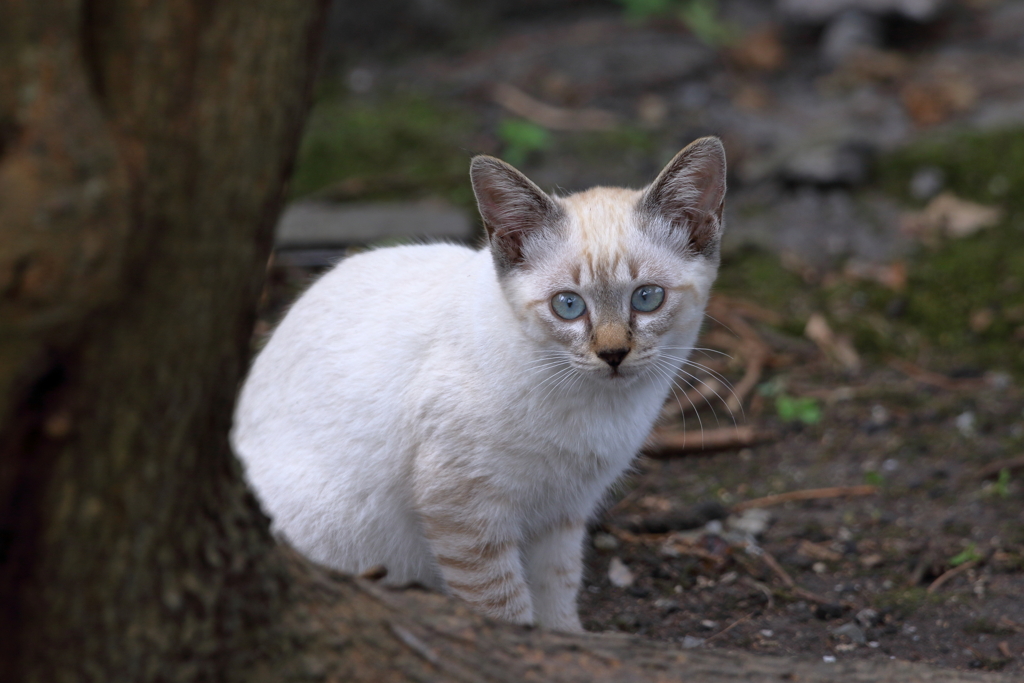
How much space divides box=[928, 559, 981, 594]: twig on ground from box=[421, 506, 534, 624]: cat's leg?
1.64 metres

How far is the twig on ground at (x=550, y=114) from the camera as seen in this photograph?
6.92 m

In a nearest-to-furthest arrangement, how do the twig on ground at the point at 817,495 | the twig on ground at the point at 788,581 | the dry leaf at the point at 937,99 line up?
the twig on ground at the point at 788,581
the twig on ground at the point at 817,495
the dry leaf at the point at 937,99

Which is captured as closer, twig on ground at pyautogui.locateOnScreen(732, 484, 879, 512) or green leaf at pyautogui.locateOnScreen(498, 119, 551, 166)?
twig on ground at pyautogui.locateOnScreen(732, 484, 879, 512)

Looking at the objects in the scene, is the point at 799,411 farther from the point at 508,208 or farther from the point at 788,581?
the point at 508,208

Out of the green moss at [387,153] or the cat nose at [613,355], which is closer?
the cat nose at [613,355]

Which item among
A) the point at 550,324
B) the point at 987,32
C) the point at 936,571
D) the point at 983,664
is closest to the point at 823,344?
the point at 936,571

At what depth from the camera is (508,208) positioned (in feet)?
10.2

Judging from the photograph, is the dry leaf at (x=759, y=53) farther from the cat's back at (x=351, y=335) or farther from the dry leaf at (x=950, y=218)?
the cat's back at (x=351, y=335)

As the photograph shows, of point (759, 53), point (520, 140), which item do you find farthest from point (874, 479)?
point (759, 53)

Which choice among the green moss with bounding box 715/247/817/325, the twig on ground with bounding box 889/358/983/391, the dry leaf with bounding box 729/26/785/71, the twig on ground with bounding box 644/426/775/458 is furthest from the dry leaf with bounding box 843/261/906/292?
the dry leaf with bounding box 729/26/785/71

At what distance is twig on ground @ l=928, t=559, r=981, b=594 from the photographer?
11.7 feet

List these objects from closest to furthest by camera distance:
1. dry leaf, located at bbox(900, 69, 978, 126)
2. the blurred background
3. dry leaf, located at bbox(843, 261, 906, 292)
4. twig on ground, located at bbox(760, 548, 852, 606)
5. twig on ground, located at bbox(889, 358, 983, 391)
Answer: twig on ground, located at bbox(760, 548, 852, 606), the blurred background, twig on ground, located at bbox(889, 358, 983, 391), dry leaf, located at bbox(843, 261, 906, 292), dry leaf, located at bbox(900, 69, 978, 126)

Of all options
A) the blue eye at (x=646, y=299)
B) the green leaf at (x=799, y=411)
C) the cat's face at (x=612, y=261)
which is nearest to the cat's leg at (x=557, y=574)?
the cat's face at (x=612, y=261)

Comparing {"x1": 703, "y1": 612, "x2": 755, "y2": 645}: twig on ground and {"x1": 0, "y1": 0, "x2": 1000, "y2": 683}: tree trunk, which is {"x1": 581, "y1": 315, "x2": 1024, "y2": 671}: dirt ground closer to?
{"x1": 703, "y1": 612, "x2": 755, "y2": 645}: twig on ground
